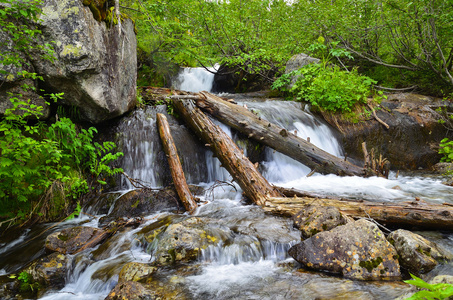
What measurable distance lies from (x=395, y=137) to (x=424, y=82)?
11.0 ft

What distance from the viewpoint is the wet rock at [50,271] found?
119 inches

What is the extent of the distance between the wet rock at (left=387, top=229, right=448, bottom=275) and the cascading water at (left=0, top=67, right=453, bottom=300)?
379 millimetres

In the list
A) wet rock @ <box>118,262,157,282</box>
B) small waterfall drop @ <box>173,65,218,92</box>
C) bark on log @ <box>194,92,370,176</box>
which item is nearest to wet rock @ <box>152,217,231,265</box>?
wet rock @ <box>118,262,157,282</box>

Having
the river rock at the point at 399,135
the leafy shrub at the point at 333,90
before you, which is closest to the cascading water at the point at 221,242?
the river rock at the point at 399,135

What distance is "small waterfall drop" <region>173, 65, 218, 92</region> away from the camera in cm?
1266

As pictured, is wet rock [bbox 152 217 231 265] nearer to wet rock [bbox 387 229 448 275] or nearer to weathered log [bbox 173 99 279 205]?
weathered log [bbox 173 99 279 205]

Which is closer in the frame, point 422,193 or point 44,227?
point 44,227

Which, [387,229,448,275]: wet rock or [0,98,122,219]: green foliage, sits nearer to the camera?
[387,229,448,275]: wet rock

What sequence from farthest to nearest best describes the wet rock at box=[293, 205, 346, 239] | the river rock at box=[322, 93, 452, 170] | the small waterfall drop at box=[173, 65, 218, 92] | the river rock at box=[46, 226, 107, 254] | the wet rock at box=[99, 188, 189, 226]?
the small waterfall drop at box=[173, 65, 218, 92] < the river rock at box=[322, 93, 452, 170] < the wet rock at box=[99, 188, 189, 226] < the river rock at box=[46, 226, 107, 254] < the wet rock at box=[293, 205, 346, 239]

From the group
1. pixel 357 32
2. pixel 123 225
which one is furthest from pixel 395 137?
pixel 123 225

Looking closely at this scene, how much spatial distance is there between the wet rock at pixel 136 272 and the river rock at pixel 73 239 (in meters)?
1.07

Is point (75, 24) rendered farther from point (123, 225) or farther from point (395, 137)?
point (395, 137)

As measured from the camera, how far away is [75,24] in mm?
4344

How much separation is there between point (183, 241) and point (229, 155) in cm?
233
